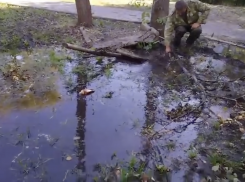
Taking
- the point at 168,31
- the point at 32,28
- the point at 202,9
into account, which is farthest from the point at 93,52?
the point at 32,28

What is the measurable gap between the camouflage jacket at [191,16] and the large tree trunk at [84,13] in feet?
9.89

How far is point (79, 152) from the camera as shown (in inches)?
170

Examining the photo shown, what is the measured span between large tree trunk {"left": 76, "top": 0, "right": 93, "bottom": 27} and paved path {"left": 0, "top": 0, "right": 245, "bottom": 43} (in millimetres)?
1373

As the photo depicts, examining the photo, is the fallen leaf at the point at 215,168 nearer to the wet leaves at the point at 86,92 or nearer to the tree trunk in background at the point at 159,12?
the wet leaves at the point at 86,92

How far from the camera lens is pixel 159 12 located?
878 centimetres

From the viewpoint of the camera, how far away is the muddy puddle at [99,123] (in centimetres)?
411

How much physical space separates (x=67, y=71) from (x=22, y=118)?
6.31 ft

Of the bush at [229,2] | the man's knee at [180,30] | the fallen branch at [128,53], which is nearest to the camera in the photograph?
the fallen branch at [128,53]

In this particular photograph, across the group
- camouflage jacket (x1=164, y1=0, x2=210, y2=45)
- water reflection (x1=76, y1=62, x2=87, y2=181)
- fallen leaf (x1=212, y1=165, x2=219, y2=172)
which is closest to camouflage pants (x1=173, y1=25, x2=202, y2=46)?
camouflage jacket (x1=164, y1=0, x2=210, y2=45)

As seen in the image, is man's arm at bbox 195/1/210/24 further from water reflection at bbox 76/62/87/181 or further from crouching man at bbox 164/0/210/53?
water reflection at bbox 76/62/87/181

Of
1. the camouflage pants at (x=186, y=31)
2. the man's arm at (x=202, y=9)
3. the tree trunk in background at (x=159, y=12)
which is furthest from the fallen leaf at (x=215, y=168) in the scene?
the tree trunk in background at (x=159, y=12)

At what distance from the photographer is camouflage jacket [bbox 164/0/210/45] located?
7.05m

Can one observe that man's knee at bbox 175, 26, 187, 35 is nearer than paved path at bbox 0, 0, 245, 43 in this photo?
Yes

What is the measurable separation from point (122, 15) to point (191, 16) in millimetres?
4228
